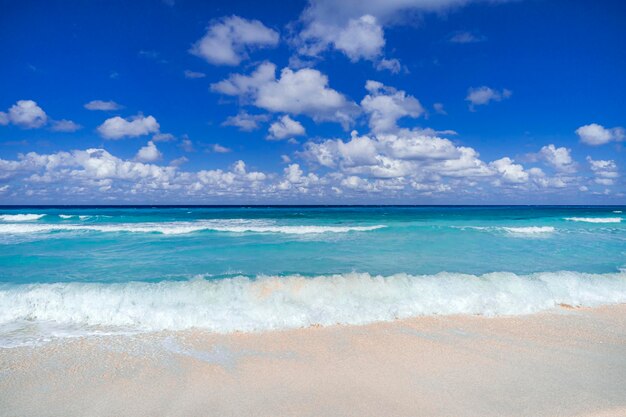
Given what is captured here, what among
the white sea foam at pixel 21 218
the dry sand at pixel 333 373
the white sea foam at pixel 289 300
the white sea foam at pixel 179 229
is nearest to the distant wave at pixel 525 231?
the white sea foam at pixel 179 229

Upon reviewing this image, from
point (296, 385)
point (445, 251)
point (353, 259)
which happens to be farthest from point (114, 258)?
point (445, 251)

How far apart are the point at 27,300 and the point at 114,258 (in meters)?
6.26

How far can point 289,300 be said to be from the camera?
7496 millimetres

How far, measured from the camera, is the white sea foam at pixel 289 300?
255 inches

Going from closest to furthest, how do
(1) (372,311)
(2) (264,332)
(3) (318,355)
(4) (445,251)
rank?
(3) (318,355)
(2) (264,332)
(1) (372,311)
(4) (445,251)

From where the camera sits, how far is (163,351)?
5.20 m

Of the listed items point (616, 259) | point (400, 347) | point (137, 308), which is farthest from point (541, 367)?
point (616, 259)

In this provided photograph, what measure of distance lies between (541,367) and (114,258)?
45.2 ft

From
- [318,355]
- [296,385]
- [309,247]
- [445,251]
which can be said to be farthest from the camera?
[309,247]

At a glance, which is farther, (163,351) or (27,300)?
(27,300)

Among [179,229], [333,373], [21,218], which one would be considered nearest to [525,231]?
[333,373]

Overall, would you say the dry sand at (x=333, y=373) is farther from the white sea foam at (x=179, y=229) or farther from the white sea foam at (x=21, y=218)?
the white sea foam at (x=21, y=218)

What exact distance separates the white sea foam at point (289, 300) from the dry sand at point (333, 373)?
0.60m

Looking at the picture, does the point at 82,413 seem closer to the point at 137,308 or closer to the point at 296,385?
the point at 296,385
